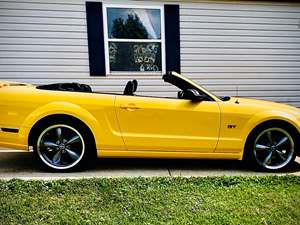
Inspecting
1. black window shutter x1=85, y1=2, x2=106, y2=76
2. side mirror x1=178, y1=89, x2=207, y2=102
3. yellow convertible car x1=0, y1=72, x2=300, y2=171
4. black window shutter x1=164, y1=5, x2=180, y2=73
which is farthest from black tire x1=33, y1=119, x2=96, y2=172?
black window shutter x1=164, y1=5, x2=180, y2=73

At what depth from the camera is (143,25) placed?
273 inches

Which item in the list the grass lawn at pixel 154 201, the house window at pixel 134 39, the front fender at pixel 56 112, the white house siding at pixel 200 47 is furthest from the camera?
the house window at pixel 134 39

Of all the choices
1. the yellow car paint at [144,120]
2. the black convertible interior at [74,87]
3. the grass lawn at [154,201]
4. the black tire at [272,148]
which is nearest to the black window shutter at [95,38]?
the black convertible interior at [74,87]

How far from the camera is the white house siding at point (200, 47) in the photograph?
6.53m

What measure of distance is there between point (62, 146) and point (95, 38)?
3.20 meters

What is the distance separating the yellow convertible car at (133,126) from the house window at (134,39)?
8.97ft

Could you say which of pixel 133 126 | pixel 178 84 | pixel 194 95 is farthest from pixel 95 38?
pixel 194 95

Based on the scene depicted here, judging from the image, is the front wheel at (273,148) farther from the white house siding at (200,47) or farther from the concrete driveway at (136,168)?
the white house siding at (200,47)

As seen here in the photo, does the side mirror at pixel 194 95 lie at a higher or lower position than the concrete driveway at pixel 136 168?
higher

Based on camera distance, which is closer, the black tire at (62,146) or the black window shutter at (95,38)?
the black tire at (62,146)

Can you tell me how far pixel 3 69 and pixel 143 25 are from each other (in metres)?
3.02

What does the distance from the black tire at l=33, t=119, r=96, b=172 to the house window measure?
9.52 ft

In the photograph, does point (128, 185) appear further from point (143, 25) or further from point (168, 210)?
point (143, 25)

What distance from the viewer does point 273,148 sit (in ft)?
14.2
